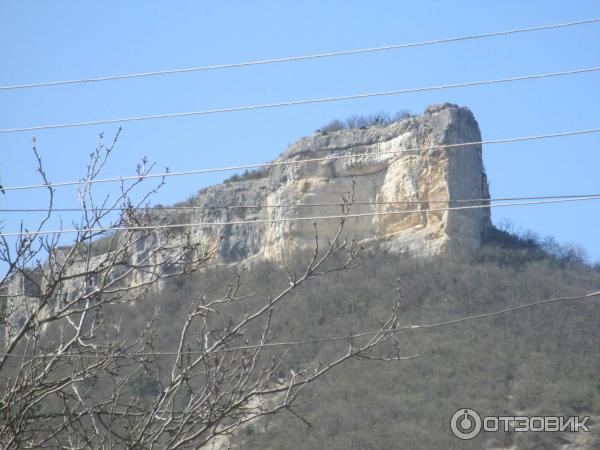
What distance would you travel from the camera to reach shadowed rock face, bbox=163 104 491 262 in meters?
43.6

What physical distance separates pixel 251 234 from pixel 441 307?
483 inches

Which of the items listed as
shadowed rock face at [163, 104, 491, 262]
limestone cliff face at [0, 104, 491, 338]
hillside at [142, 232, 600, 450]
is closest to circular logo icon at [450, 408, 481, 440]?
hillside at [142, 232, 600, 450]

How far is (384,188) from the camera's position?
4544 centimetres

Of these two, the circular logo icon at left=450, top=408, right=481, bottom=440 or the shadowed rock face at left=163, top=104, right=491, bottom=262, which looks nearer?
the circular logo icon at left=450, top=408, right=481, bottom=440

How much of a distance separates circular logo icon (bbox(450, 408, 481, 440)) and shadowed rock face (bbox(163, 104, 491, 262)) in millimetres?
A: 14287

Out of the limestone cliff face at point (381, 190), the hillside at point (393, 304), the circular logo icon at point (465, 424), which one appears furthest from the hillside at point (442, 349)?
the limestone cliff face at point (381, 190)

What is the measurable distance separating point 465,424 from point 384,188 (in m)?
18.2

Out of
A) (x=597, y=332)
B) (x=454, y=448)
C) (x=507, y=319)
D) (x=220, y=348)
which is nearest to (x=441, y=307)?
(x=507, y=319)

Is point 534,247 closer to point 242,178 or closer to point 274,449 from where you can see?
point 242,178

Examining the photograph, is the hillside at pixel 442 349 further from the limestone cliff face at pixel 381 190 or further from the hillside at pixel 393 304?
the limestone cliff face at pixel 381 190

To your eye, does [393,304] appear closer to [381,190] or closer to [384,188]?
[384,188]

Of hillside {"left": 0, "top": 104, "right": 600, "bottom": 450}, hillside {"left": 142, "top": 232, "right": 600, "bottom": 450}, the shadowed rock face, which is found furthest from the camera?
Answer: the shadowed rock face

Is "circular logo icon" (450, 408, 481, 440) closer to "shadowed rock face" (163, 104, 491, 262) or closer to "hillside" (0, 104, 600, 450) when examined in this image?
"hillside" (0, 104, 600, 450)

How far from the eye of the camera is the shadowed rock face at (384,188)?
43625 mm
